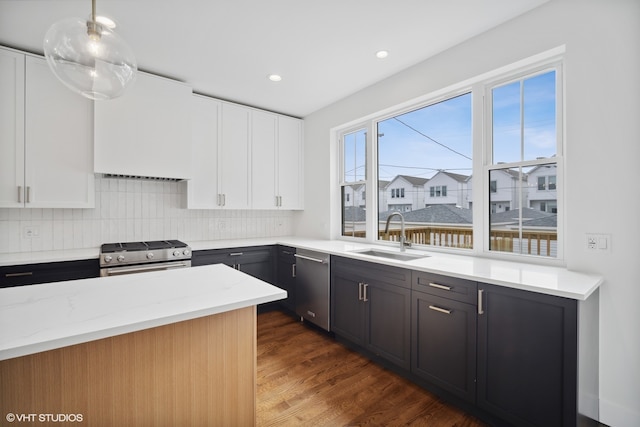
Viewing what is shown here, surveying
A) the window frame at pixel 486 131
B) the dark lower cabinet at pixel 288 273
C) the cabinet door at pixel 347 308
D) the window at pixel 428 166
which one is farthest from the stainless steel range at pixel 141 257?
the window frame at pixel 486 131

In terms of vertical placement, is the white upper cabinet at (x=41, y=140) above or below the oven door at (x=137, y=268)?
above

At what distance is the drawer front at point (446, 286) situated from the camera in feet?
5.98

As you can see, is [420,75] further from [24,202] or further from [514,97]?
[24,202]

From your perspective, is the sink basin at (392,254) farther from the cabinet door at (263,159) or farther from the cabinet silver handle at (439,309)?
the cabinet door at (263,159)

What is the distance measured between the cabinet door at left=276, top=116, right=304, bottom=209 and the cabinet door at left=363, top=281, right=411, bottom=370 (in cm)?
196

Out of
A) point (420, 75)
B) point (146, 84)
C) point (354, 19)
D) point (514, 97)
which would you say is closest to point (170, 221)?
point (146, 84)

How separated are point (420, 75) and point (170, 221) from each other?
10.0ft

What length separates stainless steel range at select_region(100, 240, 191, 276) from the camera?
8.26ft

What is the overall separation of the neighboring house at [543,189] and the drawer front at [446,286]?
83cm

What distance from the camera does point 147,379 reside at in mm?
1136

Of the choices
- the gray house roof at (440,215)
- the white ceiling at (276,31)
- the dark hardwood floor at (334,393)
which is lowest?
the dark hardwood floor at (334,393)

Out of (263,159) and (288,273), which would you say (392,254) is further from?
(263,159)

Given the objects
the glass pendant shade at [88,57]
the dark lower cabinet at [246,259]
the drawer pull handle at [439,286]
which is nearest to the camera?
the glass pendant shade at [88,57]

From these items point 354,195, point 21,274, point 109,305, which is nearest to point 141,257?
point 21,274
